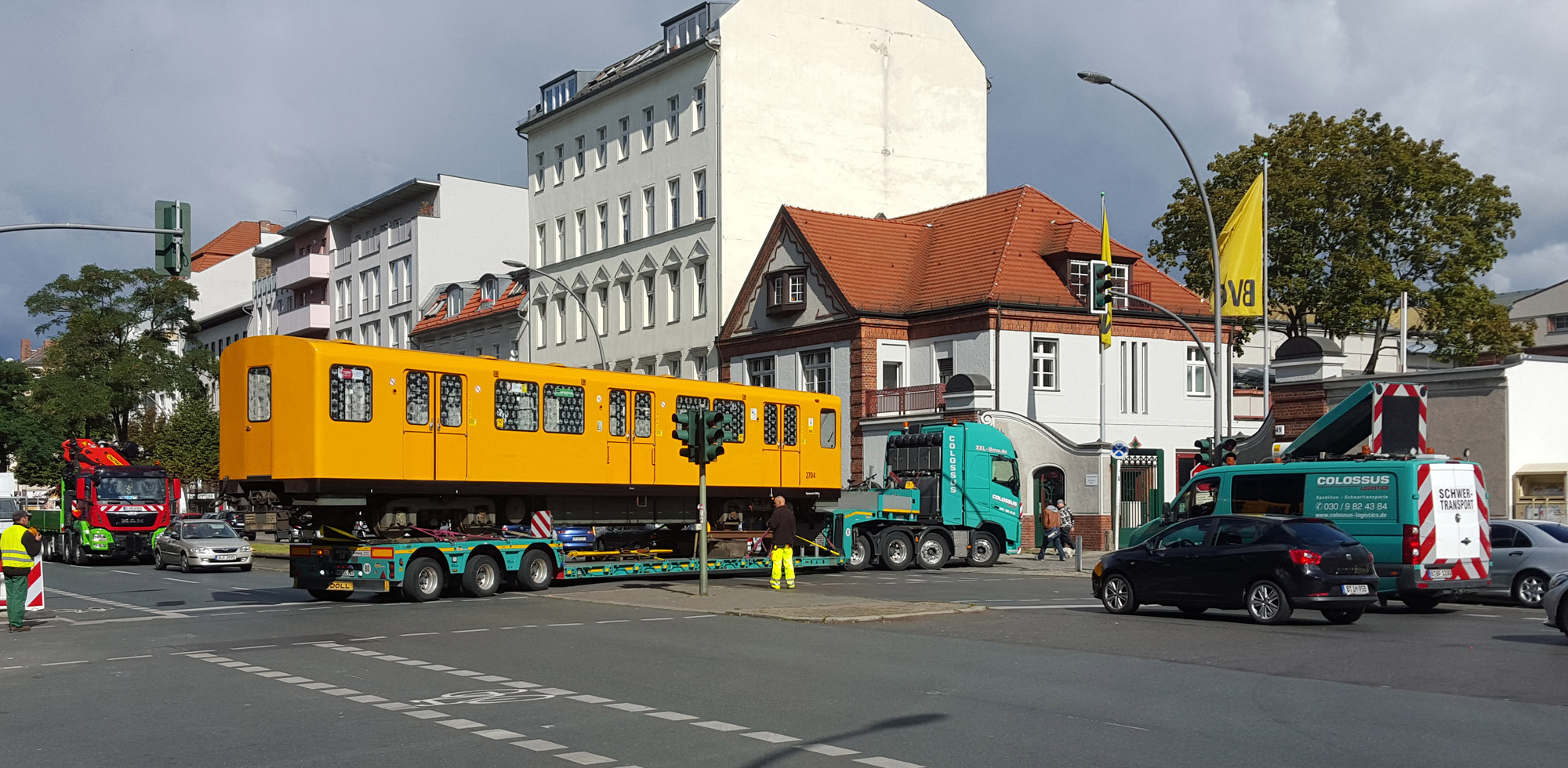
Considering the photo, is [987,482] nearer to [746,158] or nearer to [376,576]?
[376,576]

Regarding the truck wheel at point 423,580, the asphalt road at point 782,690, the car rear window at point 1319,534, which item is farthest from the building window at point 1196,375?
the truck wheel at point 423,580

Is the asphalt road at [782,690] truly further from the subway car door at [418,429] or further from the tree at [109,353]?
the tree at [109,353]

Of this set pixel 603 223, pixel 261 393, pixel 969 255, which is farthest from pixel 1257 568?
pixel 603 223

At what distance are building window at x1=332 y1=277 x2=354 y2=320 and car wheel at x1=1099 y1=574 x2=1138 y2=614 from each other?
235ft

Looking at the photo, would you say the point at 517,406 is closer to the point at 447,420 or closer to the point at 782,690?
the point at 447,420

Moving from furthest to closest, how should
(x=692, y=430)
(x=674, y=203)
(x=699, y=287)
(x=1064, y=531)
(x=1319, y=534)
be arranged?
(x=674, y=203) → (x=699, y=287) → (x=1064, y=531) → (x=692, y=430) → (x=1319, y=534)

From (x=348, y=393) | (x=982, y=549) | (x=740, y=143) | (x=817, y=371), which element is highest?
(x=740, y=143)

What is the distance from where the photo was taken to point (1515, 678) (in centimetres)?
1316

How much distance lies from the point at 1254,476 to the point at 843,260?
29.2 metres

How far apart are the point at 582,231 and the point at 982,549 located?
35.1 m

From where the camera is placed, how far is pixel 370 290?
274 feet

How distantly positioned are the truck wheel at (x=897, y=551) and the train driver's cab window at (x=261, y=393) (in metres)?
14.3

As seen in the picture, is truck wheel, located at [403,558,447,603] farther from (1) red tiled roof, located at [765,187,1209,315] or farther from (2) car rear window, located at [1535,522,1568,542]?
(1) red tiled roof, located at [765,187,1209,315]

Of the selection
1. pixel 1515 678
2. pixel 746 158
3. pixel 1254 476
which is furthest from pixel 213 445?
pixel 1515 678
